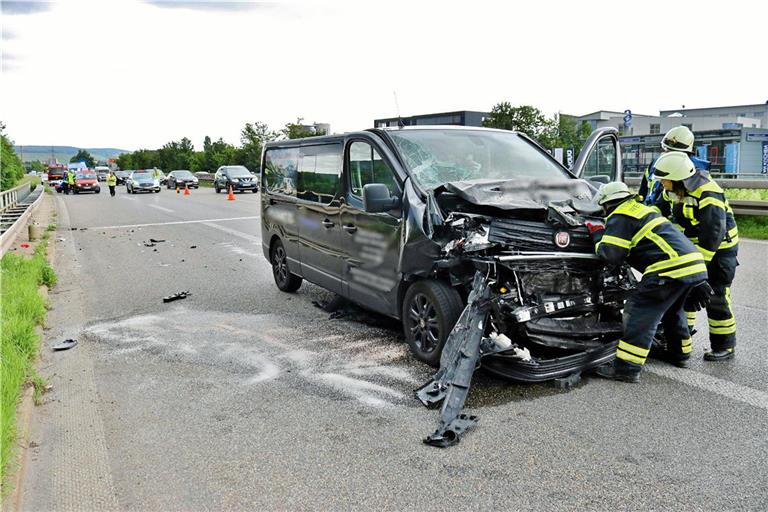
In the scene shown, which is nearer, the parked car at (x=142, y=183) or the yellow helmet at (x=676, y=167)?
the yellow helmet at (x=676, y=167)

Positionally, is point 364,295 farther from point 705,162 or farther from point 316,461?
point 705,162

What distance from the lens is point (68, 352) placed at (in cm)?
570

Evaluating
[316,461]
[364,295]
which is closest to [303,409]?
[316,461]

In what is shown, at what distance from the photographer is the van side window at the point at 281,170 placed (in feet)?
23.6

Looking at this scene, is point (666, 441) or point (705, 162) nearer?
point (666, 441)

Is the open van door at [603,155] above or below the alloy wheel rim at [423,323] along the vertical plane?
above

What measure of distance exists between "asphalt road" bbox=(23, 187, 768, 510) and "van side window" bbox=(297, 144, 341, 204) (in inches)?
50.3

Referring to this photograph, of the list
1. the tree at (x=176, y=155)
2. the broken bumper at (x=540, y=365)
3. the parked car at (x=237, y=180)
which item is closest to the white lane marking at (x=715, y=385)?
the broken bumper at (x=540, y=365)

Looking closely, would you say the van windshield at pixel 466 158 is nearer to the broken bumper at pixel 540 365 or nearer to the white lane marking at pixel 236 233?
the broken bumper at pixel 540 365

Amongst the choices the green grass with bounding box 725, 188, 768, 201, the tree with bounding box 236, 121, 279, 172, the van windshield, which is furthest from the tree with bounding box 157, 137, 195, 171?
the van windshield

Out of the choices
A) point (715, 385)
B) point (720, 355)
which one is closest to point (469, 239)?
point (715, 385)

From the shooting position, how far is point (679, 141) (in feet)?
18.3

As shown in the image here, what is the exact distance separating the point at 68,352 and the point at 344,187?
2.85 m

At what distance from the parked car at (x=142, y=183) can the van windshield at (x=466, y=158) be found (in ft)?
112
